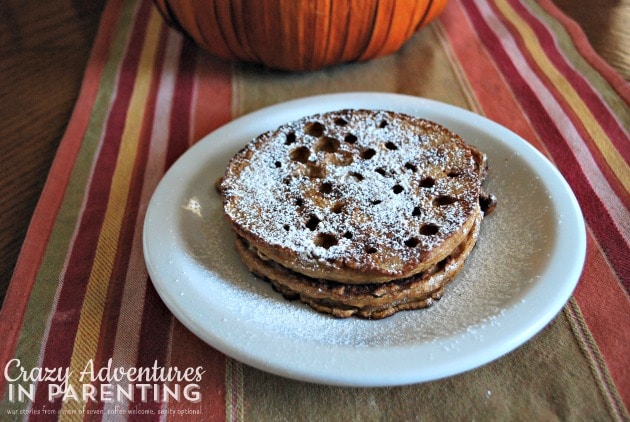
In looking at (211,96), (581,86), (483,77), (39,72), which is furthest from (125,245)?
(581,86)

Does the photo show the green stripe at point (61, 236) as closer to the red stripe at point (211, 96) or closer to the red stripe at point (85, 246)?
the red stripe at point (85, 246)

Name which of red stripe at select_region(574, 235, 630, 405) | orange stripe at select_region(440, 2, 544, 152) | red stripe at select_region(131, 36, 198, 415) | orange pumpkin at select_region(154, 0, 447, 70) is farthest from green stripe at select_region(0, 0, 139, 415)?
orange stripe at select_region(440, 2, 544, 152)

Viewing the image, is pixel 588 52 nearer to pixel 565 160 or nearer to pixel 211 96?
pixel 565 160

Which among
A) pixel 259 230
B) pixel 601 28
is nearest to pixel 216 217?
pixel 259 230

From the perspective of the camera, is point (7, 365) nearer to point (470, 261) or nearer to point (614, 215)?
point (470, 261)

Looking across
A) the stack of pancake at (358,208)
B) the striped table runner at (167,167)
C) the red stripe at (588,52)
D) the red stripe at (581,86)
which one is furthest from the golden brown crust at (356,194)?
the red stripe at (588,52)
